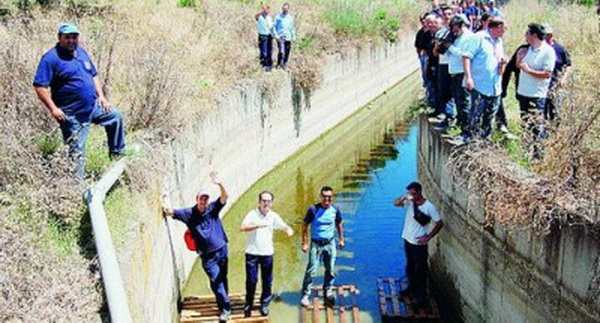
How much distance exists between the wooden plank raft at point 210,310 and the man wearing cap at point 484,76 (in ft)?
13.3

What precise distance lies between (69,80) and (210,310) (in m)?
4.02

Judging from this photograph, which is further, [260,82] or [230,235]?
[260,82]

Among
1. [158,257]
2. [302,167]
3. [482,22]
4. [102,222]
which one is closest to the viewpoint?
[102,222]

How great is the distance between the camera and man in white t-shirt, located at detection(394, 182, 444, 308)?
952cm

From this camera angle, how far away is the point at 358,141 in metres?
21.1

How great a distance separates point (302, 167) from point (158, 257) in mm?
9620

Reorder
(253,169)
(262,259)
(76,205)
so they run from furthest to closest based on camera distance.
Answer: (253,169) < (262,259) < (76,205)

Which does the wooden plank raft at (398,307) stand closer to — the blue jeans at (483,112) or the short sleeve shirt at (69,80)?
the blue jeans at (483,112)

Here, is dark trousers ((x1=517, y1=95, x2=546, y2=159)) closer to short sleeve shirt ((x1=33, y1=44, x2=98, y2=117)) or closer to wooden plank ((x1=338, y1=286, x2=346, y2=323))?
wooden plank ((x1=338, y1=286, x2=346, y2=323))

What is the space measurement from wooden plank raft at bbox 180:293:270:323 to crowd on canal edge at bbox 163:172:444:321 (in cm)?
13

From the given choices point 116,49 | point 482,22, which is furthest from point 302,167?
point 482,22

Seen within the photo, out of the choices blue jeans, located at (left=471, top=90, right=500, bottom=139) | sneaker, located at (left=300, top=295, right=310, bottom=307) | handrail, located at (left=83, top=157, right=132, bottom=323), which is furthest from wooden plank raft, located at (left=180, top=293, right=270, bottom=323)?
blue jeans, located at (left=471, top=90, right=500, bottom=139)

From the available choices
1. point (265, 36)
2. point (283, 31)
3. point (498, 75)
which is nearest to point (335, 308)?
point (498, 75)

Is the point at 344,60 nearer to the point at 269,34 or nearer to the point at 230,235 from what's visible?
the point at 269,34
